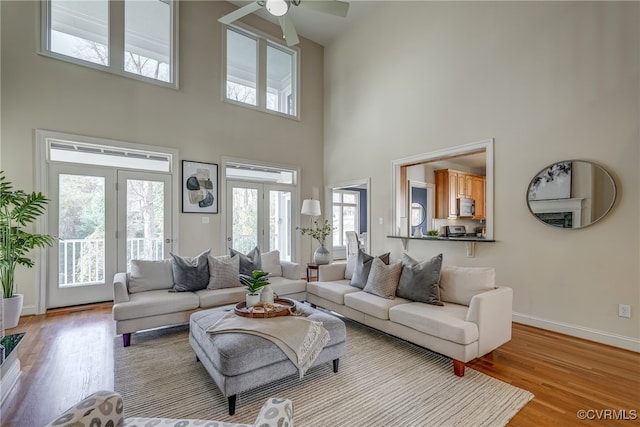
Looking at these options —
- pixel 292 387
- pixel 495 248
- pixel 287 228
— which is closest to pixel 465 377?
pixel 292 387

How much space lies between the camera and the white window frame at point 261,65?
562cm

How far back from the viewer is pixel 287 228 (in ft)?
21.1

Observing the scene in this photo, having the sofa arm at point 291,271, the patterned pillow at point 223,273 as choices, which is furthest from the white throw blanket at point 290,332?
the sofa arm at point 291,271

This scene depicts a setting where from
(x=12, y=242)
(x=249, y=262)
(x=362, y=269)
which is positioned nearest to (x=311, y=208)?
(x=249, y=262)

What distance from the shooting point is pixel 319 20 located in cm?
603

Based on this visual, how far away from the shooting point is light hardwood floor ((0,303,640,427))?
77.0 inches

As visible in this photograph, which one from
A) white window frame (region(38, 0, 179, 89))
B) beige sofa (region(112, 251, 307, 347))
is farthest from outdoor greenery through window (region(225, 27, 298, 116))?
beige sofa (region(112, 251, 307, 347))

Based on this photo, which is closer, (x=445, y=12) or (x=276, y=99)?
(x=445, y=12)

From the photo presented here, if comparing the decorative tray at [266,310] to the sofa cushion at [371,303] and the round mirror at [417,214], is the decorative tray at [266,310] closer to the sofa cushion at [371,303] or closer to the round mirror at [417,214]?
the sofa cushion at [371,303]

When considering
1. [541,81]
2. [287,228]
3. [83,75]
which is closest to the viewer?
[541,81]

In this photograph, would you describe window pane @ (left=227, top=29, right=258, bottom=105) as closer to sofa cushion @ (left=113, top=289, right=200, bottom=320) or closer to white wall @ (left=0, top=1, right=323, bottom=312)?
white wall @ (left=0, top=1, right=323, bottom=312)

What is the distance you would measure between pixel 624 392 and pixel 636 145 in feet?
7.45

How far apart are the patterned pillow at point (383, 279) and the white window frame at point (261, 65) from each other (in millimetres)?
4159

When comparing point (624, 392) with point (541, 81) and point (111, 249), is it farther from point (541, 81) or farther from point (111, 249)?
point (111, 249)
